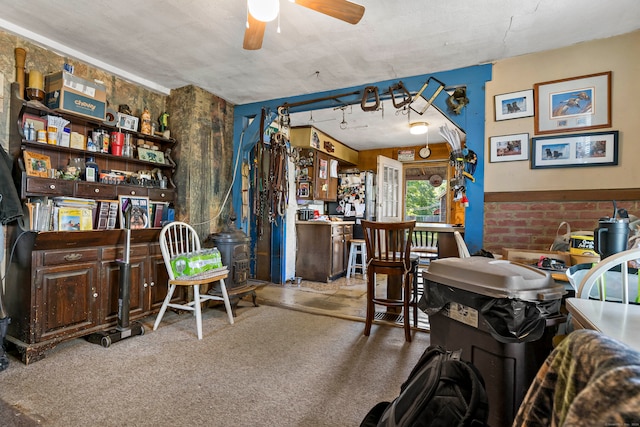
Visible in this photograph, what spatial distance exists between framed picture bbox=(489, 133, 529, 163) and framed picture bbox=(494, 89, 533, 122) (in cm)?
18

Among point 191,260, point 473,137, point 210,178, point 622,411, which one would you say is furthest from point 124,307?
point 473,137

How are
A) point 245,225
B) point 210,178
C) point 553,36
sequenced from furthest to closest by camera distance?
1. point 245,225
2. point 210,178
3. point 553,36

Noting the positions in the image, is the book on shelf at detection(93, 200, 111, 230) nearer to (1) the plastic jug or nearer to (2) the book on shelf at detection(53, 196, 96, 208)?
(2) the book on shelf at detection(53, 196, 96, 208)

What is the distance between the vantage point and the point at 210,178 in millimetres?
3941

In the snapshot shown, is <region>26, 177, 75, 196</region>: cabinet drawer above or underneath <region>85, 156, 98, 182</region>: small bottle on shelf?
underneath

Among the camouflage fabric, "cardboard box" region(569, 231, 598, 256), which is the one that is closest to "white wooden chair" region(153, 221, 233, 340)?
the camouflage fabric

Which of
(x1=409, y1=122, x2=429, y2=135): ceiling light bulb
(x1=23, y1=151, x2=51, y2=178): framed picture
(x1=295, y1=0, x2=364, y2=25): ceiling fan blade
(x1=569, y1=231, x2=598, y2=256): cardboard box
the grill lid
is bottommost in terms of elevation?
the grill lid

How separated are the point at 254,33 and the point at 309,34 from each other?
68cm

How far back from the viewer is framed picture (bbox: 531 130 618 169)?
2.52m

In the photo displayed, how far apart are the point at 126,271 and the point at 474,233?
3230 mm

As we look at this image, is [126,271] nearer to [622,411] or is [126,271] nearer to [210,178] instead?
[210,178]

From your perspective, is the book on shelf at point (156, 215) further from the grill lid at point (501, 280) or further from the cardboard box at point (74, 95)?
the grill lid at point (501, 280)

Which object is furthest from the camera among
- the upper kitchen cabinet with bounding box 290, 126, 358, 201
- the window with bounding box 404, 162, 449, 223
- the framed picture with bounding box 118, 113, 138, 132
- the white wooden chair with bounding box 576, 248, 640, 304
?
the window with bounding box 404, 162, 449, 223

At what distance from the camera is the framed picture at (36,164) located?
249cm
